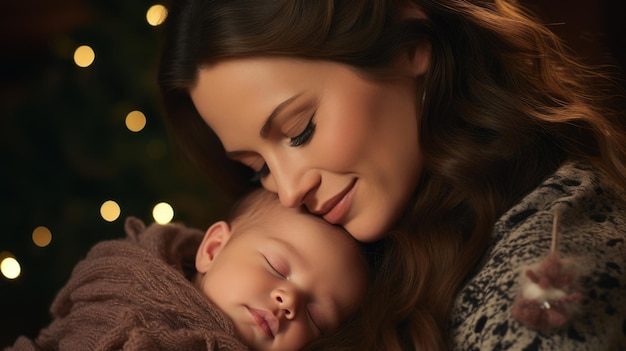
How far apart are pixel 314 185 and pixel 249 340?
0.31 meters

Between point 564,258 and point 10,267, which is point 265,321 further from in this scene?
point 10,267

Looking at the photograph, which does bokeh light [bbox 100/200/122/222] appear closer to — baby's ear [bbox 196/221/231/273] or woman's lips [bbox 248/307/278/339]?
baby's ear [bbox 196/221/231/273]

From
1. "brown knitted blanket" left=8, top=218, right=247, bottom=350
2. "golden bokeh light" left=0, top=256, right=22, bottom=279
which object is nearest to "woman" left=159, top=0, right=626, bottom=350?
"brown knitted blanket" left=8, top=218, right=247, bottom=350

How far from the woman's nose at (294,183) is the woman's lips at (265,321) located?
223 millimetres

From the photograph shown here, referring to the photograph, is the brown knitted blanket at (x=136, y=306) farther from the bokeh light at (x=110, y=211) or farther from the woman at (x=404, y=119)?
the bokeh light at (x=110, y=211)

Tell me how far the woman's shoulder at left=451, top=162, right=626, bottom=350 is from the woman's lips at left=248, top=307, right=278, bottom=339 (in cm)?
32

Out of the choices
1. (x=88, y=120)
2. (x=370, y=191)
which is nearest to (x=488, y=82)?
(x=370, y=191)

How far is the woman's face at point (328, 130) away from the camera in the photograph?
55.3 inches

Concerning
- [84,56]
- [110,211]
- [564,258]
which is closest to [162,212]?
[110,211]

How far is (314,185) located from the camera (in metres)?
1.45

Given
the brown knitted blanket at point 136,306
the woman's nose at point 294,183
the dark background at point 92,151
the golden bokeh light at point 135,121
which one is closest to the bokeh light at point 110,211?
the dark background at point 92,151

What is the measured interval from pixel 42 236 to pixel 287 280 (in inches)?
61.3

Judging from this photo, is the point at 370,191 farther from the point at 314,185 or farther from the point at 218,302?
the point at 218,302

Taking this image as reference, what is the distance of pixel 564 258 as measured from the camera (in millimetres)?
1074
